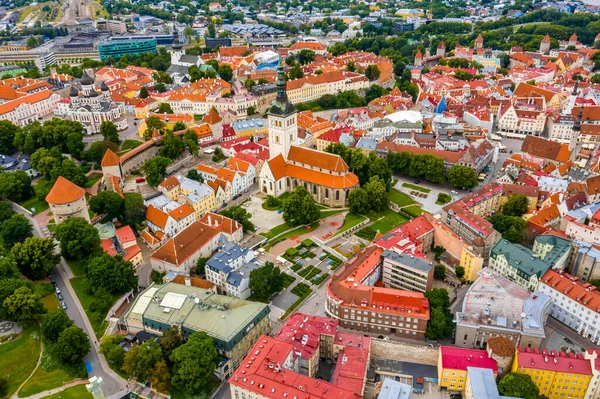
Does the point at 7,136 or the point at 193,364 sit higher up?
the point at 7,136

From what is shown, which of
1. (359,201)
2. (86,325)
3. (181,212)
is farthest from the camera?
(359,201)

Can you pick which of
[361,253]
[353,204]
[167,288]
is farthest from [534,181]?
[167,288]

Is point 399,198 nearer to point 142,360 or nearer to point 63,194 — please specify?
point 142,360

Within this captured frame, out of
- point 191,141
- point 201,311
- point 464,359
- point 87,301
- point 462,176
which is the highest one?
point 191,141

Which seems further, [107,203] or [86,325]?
[107,203]

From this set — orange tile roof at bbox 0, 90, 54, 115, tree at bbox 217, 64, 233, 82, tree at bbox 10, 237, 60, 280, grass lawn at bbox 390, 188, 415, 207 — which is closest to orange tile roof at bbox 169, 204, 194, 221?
tree at bbox 10, 237, 60, 280

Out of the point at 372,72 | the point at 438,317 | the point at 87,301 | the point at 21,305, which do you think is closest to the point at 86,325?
the point at 87,301

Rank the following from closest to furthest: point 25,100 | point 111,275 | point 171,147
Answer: point 111,275
point 171,147
point 25,100
